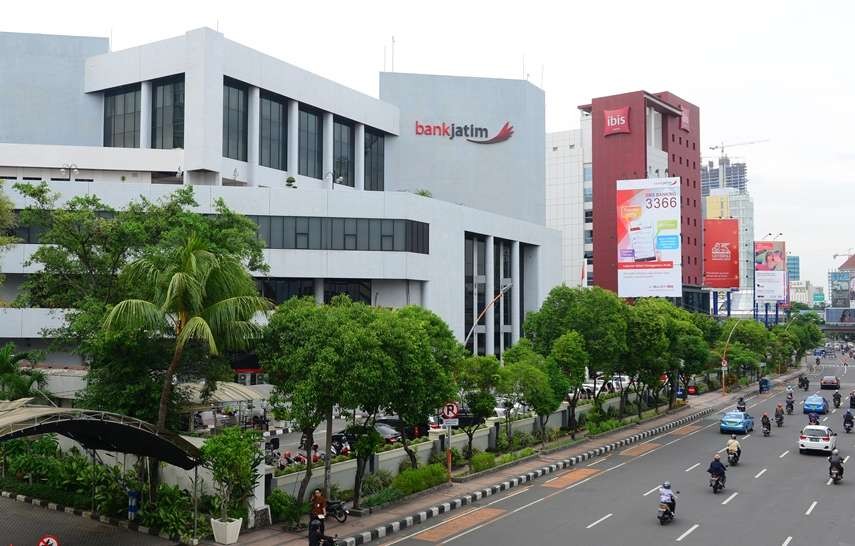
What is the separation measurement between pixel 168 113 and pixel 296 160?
33.1ft

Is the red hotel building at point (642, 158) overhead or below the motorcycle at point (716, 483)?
overhead

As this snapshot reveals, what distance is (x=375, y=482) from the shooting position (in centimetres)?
2622

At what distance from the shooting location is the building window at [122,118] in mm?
57812

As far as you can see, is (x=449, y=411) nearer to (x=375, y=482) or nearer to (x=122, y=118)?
(x=375, y=482)

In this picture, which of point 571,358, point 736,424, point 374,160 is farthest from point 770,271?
point 571,358

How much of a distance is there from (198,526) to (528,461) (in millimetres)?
16889

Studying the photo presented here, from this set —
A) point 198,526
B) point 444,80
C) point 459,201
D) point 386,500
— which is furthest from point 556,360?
point 444,80

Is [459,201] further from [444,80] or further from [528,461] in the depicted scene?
[528,461]

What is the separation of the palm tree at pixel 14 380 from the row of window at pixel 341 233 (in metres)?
20.1

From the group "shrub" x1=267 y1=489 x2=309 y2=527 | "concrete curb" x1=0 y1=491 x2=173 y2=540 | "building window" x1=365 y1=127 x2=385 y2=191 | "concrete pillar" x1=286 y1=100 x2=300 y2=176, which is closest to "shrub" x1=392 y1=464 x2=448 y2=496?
"shrub" x1=267 y1=489 x2=309 y2=527

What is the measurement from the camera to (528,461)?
33.6 m

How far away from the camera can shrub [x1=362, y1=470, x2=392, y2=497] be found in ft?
85.0

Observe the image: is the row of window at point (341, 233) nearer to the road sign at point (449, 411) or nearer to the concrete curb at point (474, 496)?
the concrete curb at point (474, 496)

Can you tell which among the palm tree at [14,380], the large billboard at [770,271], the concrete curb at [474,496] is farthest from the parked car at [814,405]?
the large billboard at [770,271]
